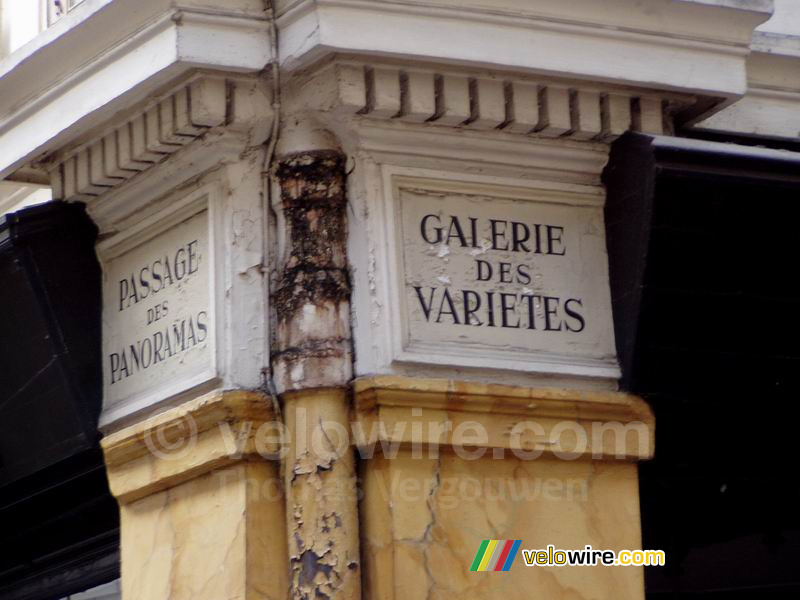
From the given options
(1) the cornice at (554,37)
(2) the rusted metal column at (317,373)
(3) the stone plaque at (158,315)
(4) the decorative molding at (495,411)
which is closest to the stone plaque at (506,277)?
(4) the decorative molding at (495,411)

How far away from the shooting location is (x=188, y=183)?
483 centimetres

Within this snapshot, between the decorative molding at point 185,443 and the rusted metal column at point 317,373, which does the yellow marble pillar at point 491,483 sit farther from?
the decorative molding at point 185,443

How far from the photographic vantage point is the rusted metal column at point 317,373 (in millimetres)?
4312

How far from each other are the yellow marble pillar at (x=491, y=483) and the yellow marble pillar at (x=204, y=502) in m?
0.30


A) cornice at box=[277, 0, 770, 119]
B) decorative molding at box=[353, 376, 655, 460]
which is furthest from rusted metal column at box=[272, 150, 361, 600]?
cornice at box=[277, 0, 770, 119]

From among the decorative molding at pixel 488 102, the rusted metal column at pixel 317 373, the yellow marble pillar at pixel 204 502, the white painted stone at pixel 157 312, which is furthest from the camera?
the white painted stone at pixel 157 312

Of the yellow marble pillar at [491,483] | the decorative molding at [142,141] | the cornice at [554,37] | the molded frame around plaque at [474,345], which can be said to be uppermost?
the cornice at [554,37]

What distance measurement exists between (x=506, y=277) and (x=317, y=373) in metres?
0.72

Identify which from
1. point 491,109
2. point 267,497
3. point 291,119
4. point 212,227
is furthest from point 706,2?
point 267,497

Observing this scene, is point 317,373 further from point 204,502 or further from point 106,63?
point 106,63

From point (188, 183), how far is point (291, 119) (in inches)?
17.2

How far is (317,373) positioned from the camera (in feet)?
14.5

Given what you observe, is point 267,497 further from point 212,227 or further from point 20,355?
point 20,355

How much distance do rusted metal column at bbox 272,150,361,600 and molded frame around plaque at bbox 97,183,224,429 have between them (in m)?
0.21
